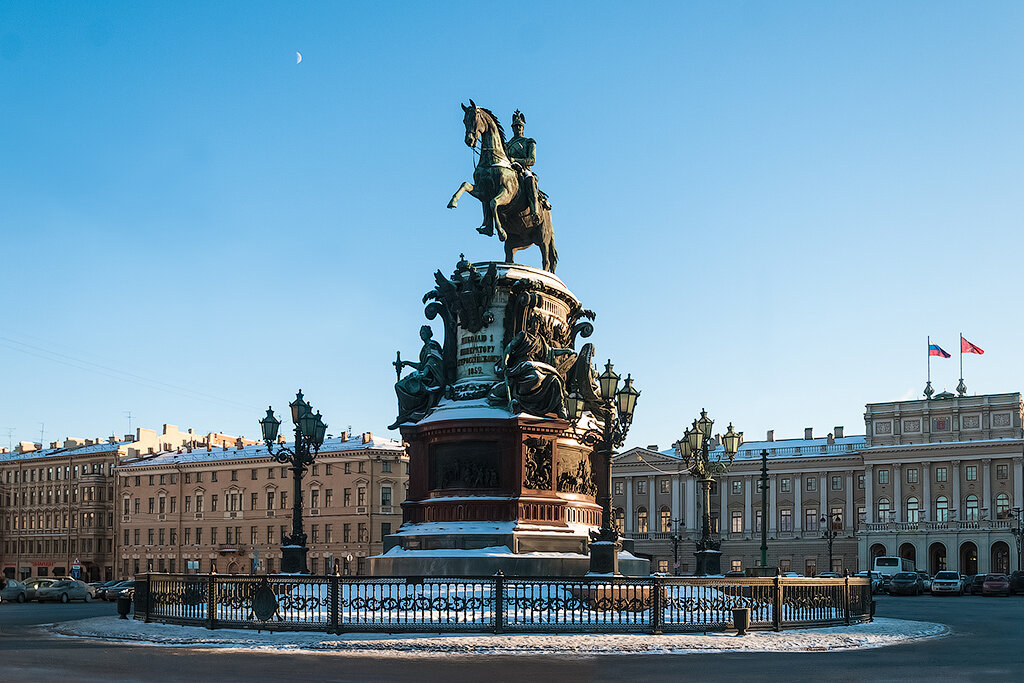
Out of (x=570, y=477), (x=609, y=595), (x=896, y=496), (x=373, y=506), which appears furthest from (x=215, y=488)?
(x=609, y=595)

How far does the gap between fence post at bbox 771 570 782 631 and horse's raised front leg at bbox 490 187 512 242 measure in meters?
14.7

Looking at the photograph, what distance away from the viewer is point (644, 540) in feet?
405

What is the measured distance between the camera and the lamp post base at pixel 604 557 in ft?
84.2

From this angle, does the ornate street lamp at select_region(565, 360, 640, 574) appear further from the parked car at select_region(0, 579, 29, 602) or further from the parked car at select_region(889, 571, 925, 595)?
the parked car at select_region(889, 571, 925, 595)

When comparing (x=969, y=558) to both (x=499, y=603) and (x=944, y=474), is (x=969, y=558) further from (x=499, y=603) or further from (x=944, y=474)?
(x=499, y=603)

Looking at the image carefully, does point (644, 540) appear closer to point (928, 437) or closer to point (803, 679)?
point (928, 437)

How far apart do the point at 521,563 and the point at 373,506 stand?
246 feet

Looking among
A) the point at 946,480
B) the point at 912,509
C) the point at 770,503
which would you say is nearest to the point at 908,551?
the point at 912,509

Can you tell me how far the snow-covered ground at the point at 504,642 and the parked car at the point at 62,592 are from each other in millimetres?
35914

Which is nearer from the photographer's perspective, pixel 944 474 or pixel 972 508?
A: pixel 972 508

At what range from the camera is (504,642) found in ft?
68.2

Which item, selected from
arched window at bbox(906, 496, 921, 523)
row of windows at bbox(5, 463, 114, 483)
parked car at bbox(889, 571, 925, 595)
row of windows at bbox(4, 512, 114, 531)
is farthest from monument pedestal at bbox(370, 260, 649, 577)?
row of windows at bbox(5, 463, 114, 483)

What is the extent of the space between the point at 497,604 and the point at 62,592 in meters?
42.7

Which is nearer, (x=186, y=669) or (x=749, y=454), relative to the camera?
(x=186, y=669)
